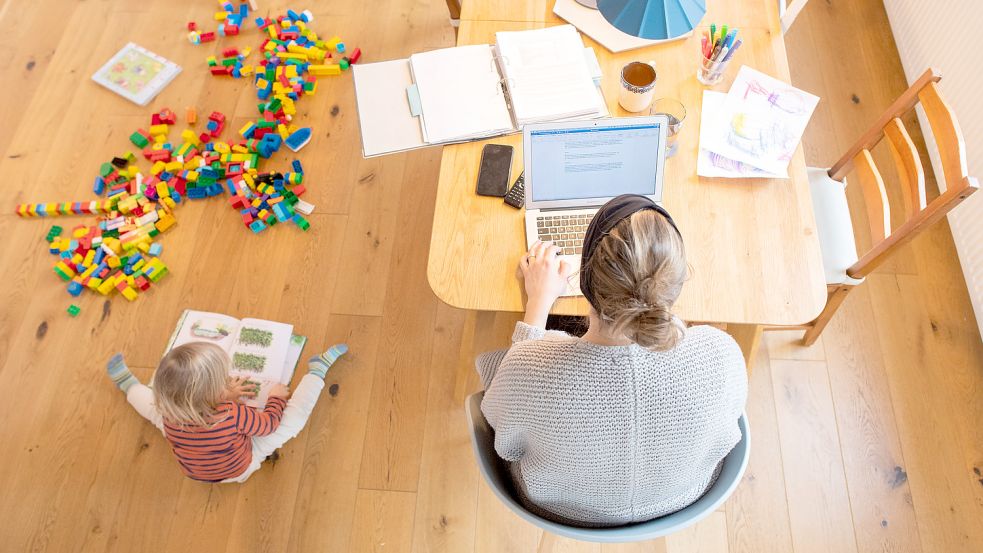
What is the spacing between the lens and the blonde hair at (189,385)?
1647 millimetres

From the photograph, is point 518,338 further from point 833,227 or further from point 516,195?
point 833,227

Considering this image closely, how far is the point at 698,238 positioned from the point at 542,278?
0.36 meters

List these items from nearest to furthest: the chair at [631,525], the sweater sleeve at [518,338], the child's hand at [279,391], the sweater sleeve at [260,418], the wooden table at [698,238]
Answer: the chair at [631,525] → the sweater sleeve at [518,338] → the wooden table at [698,238] → the sweater sleeve at [260,418] → the child's hand at [279,391]

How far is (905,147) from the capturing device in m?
1.65

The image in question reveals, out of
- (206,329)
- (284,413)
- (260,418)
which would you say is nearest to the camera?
(260,418)

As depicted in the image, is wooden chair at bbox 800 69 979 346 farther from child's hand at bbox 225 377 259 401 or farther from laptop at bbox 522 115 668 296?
child's hand at bbox 225 377 259 401

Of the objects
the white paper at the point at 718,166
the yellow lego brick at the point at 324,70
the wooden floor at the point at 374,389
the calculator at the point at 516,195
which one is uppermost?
the white paper at the point at 718,166

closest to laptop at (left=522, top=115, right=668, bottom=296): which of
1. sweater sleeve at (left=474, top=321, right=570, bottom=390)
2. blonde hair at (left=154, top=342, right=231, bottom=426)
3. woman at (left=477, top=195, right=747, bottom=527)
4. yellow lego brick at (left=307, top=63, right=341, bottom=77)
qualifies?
sweater sleeve at (left=474, top=321, right=570, bottom=390)

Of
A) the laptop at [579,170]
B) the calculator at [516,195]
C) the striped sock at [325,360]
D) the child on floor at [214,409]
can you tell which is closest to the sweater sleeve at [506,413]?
the laptop at [579,170]

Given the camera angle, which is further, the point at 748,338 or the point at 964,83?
the point at 964,83

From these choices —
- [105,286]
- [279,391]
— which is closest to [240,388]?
[279,391]

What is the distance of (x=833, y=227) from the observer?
178 cm

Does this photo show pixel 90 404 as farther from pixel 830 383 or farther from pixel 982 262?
pixel 982 262

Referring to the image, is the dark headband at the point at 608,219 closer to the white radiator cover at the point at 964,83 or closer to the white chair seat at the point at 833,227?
the white chair seat at the point at 833,227
